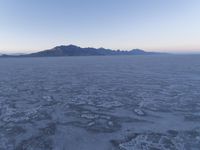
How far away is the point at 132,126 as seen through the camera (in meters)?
6.26

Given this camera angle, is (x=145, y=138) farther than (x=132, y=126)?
No

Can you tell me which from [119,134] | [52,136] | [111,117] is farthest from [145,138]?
[52,136]

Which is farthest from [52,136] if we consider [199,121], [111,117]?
[199,121]

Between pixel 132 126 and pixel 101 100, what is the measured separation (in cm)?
336

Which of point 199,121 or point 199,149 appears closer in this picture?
point 199,149

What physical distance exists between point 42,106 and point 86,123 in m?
2.74

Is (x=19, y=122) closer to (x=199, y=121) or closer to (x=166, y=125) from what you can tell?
(x=166, y=125)

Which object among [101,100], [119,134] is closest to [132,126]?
[119,134]

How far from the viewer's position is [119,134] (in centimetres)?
568

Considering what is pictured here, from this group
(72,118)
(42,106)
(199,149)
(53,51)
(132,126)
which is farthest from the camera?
(53,51)

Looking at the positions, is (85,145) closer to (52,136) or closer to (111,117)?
(52,136)

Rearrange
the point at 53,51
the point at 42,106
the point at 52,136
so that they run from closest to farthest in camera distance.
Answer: the point at 52,136 → the point at 42,106 → the point at 53,51

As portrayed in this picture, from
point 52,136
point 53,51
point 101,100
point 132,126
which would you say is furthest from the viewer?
point 53,51

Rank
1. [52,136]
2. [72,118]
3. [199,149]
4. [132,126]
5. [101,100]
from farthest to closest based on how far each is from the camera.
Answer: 1. [101,100]
2. [72,118]
3. [132,126]
4. [52,136]
5. [199,149]
